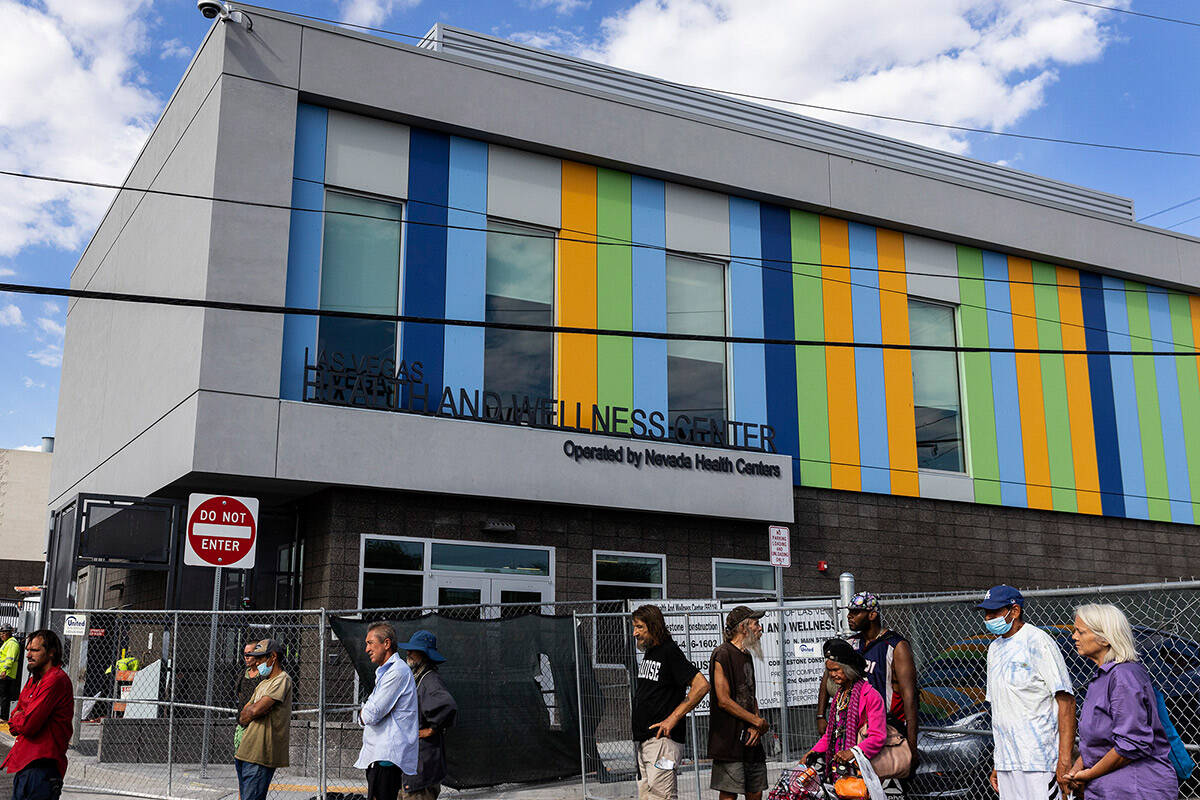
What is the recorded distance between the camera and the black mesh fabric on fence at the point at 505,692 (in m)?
11.8

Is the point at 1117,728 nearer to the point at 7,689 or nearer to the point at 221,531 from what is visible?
the point at 221,531

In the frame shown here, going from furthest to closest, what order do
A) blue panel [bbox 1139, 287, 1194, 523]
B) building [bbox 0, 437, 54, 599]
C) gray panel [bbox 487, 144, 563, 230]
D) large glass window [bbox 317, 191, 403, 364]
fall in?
building [bbox 0, 437, 54, 599], blue panel [bbox 1139, 287, 1194, 523], gray panel [bbox 487, 144, 563, 230], large glass window [bbox 317, 191, 403, 364]

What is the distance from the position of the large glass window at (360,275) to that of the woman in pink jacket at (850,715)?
37.2 ft

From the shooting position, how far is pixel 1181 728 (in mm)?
10070

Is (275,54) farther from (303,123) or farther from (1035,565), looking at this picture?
(1035,565)

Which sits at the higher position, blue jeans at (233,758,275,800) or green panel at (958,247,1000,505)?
green panel at (958,247,1000,505)

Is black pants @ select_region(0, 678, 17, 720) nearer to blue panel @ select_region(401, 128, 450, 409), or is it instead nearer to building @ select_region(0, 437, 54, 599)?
blue panel @ select_region(401, 128, 450, 409)

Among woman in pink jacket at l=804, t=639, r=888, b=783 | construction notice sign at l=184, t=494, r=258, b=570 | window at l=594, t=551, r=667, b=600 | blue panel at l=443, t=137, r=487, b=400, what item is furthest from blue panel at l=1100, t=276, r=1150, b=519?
woman in pink jacket at l=804, t=639, r=888, b=783

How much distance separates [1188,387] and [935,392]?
24.0 ft

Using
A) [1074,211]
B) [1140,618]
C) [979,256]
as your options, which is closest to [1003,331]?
[979,256]

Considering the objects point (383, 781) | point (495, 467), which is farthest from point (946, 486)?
point (383, 781)

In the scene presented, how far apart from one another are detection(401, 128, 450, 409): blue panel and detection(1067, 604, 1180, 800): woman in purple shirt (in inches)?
498

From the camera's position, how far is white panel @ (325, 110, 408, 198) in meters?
17.5

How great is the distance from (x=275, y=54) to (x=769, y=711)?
457 inches
